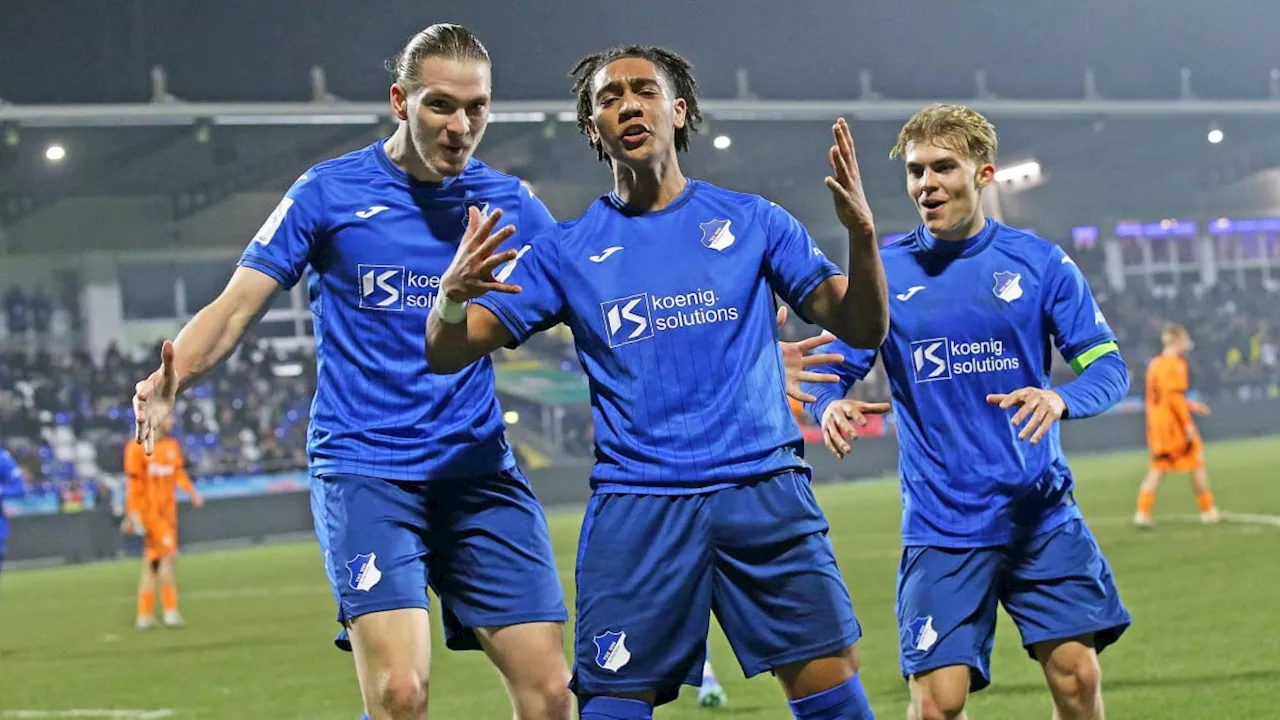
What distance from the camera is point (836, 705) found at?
3.48 m

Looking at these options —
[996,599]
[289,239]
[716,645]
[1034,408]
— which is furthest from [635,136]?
[716,645]

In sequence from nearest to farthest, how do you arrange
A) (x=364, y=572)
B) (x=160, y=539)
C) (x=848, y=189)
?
(x=848, y=189), (x=364, y=572), (x=160, y=539)

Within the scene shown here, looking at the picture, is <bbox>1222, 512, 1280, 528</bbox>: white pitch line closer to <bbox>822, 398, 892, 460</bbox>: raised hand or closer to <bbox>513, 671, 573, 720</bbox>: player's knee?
<bbox>822, 398, 892, 460</bbox>: raised hand

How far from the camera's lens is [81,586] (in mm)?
18453

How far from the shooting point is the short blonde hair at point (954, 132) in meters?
4.70

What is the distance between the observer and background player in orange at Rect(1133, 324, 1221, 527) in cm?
1481

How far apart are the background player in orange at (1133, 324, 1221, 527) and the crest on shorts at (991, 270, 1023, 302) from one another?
1067 centimetres

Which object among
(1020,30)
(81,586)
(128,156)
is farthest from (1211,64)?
(81,586)

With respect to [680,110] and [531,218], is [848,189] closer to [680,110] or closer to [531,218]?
[680,110]

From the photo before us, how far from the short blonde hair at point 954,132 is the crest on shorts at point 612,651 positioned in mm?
1922

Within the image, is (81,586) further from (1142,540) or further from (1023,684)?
(1023,684)

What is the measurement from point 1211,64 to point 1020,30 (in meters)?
5.09

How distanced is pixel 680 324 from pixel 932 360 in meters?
1.38

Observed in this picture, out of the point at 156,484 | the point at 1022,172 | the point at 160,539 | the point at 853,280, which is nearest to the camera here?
the point at 853,280
